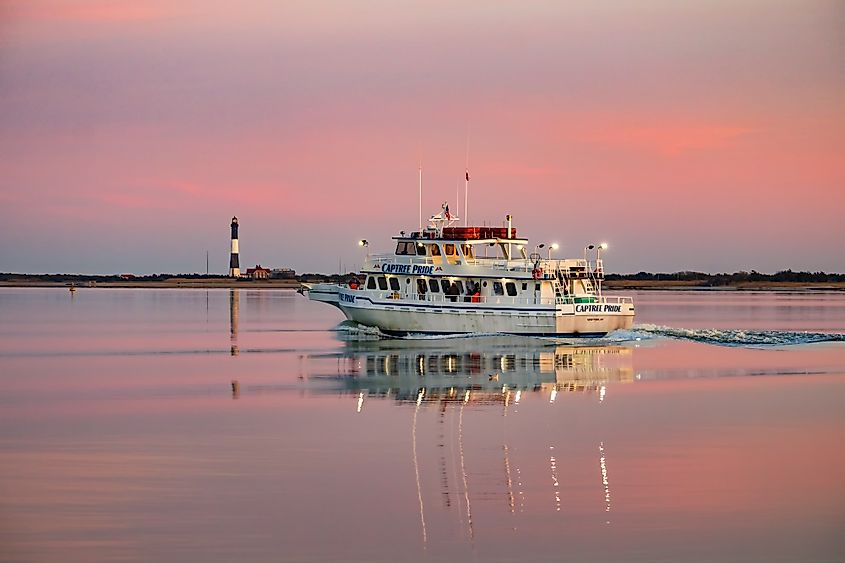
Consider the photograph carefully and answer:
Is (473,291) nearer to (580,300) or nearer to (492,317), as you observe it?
(492,317)

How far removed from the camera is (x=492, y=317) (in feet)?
167

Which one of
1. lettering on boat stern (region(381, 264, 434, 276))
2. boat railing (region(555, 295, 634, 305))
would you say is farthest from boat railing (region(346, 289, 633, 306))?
lettering on boat stern (region(381, 264, 434, 276))

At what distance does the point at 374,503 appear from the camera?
18031mm

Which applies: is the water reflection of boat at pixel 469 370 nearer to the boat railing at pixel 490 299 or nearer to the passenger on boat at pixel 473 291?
the boat railing at pixel 490 299

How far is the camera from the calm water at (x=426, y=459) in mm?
15867

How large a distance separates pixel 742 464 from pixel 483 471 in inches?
190

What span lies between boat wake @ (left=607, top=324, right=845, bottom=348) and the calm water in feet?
24.3

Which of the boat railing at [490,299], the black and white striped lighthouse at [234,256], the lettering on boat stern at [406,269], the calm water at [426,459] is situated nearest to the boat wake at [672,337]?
the boat railing at [490,299]

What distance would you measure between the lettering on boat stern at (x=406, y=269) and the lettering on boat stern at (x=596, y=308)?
257 inches

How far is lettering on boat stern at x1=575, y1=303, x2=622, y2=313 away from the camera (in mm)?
50656

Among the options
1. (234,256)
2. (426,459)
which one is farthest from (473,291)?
(234,256)

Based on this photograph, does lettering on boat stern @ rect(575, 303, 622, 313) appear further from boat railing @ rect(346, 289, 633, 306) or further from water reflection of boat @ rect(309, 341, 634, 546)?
water reflection of boat @ rect(309, 341, 634, 546)

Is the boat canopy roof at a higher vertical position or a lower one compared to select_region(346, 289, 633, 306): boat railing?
higher

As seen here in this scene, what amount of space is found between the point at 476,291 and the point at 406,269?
3193mm
